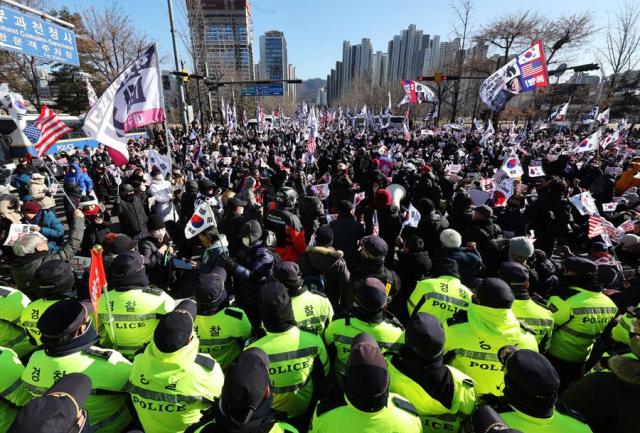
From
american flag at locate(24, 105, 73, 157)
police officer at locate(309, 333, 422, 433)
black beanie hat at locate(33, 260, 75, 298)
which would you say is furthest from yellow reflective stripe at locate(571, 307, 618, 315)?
american flag at locate(24, 105, 73, 157)

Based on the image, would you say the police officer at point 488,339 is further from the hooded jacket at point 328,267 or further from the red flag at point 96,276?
the red flag at point 96,276

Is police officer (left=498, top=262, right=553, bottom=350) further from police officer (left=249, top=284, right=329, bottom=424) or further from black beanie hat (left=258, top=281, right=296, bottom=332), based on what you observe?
black beanie hat (left=258, top=281, right=296, bottom=332)

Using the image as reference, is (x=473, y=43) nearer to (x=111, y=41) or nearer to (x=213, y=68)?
(x=213, y=68)

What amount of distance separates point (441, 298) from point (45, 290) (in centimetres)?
365

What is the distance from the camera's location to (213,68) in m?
41.0

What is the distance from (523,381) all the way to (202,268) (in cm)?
367

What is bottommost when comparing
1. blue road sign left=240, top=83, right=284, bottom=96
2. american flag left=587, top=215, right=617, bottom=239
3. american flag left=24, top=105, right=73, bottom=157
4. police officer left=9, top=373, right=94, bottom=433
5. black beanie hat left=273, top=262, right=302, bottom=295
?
american flag left=587, top=215, right=617, bottom=239

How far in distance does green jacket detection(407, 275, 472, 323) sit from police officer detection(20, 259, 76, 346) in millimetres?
3334

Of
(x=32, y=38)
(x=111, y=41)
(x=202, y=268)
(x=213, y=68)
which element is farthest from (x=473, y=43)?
(x=202, y=268)

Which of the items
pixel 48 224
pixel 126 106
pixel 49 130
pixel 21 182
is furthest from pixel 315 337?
pixel 21 182

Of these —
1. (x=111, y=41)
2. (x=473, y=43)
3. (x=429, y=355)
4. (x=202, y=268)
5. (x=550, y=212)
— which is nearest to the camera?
(x=429, y=355)

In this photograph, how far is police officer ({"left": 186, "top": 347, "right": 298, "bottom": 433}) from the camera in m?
1.56

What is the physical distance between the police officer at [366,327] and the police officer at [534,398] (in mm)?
900

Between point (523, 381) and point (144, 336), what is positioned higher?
point (523, 381)
